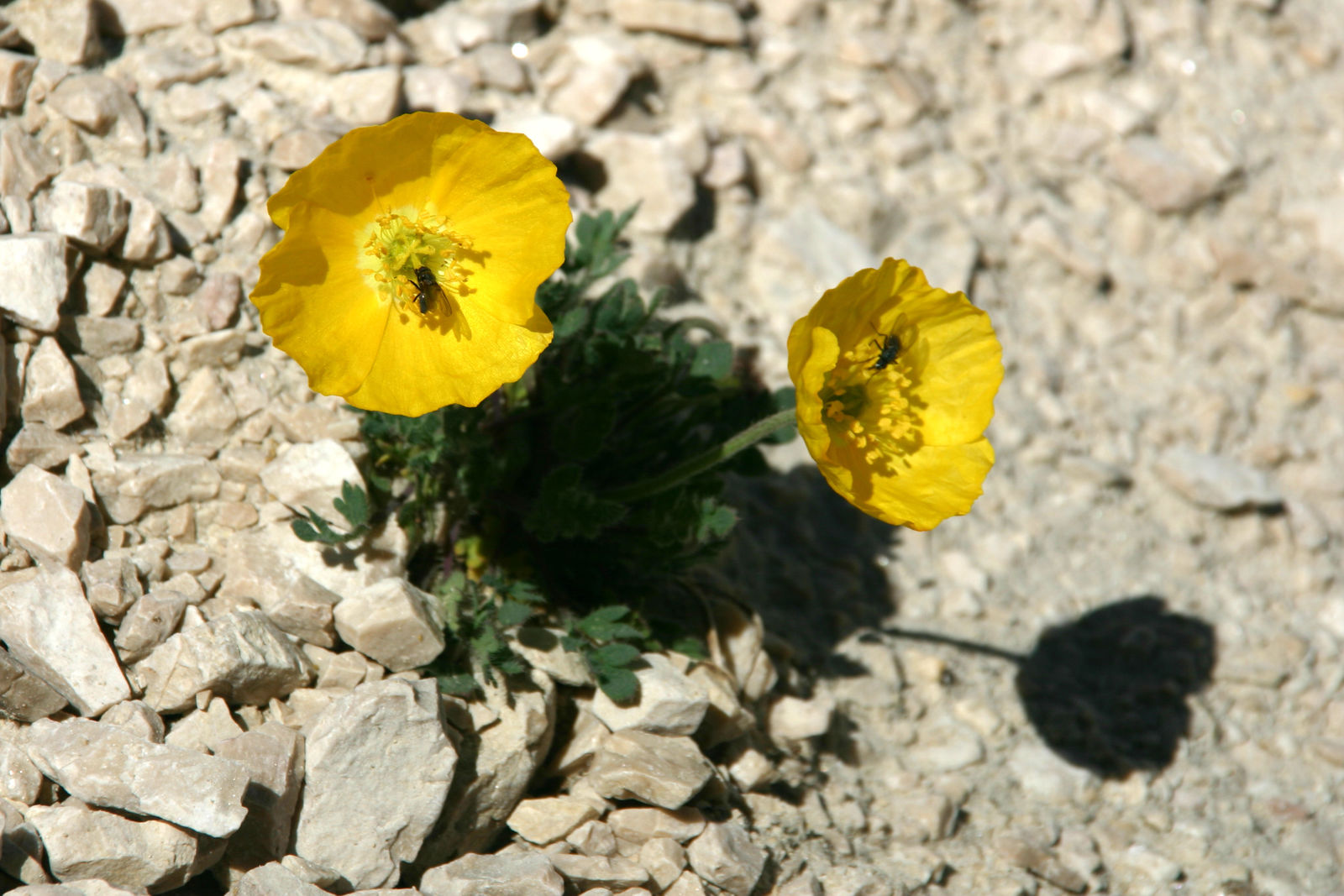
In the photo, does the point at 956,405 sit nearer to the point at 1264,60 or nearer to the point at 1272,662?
the point at 1272,662

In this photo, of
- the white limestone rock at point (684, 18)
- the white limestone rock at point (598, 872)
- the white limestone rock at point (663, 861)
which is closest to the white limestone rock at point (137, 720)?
the white limestone rock at point (598, 872)

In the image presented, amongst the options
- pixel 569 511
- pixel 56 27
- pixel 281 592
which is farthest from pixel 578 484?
pixel 56 27

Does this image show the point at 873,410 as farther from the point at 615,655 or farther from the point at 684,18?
the point at 684,18

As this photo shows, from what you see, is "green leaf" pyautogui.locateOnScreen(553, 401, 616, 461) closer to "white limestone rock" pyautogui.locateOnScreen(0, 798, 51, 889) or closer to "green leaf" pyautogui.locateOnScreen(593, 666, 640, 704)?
"green leaf" pyautogui.locateOnScreen(593, 666, 640, 704)

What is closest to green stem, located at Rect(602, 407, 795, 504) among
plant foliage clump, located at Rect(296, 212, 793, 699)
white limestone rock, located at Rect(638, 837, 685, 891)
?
plant foliage clump, located at Rect(296, 212, 793, 699)

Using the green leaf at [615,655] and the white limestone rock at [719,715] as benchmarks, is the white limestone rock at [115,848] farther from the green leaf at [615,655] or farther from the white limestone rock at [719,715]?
the white limestone rock at [719,715]
